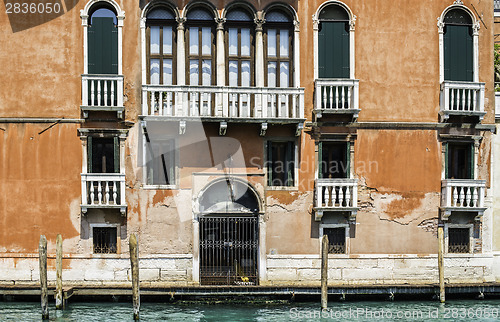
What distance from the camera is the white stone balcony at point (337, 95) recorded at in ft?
51.7

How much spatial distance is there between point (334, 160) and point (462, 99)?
320 centimetres

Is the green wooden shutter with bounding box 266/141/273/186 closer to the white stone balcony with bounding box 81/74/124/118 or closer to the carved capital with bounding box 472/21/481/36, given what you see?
the white stone balcony with bounding box 81/74/124/118

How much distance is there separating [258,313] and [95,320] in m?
3.19

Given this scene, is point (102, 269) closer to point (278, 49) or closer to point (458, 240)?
point (278, 49)

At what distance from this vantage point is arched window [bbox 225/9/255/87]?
16.1 meters

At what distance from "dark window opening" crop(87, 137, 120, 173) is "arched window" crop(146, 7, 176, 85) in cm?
165

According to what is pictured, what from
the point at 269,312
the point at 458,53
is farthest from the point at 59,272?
the point at 458,53

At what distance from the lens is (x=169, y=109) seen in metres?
15.5

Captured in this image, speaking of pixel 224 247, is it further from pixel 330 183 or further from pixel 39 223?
pixel 39 223

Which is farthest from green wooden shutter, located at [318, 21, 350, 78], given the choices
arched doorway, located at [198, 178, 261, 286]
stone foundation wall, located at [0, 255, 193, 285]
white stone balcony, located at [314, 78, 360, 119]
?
stone foundation wall, located at [0, 255, 193, 285]

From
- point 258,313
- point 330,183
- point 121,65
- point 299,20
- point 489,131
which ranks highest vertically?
point 299,20

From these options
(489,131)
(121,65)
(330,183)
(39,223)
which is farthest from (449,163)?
(39,223)

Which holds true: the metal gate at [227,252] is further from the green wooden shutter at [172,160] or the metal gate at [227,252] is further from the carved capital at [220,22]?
the carved capital at [220,22]

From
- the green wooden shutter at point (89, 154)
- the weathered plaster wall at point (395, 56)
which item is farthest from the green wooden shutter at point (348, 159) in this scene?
the green wooden shutter at point (89, 154)
